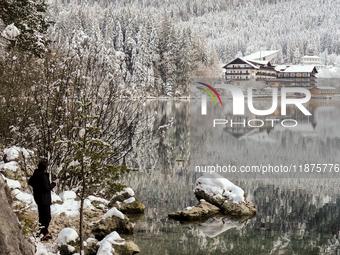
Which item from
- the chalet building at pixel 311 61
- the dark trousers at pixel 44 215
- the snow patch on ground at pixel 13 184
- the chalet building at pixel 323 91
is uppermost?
the chalet building at pixel 311 61

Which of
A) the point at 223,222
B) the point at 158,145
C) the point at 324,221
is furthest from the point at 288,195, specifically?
the point at 158,145

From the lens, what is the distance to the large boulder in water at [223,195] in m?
12.5

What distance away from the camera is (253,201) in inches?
549

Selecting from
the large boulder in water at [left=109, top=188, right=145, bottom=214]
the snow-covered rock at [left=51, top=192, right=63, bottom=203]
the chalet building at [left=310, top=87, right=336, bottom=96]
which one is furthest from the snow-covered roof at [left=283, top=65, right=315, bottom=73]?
the snow-covered rock at [left=51, top=192, right=63, bottom=203]

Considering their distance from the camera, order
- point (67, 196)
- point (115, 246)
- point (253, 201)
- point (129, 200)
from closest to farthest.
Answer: point (115, 246), point (67, 196), point (129, 200), point (253, 201)

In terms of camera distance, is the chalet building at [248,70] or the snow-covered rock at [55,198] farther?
the chalet building at [248,70]

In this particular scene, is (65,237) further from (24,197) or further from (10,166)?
(10,166)

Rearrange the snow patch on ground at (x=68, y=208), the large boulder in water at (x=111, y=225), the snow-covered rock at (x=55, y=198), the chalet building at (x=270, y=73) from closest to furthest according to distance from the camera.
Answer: the snow patch on ground at (x=68, y=208) → the large boulder in water at (x=111, y=225) → the snow-covered rock at (x=55, y=198) → the chalet building at (x=270, y=73)

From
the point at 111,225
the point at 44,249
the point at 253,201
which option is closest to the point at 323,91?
the point at 253,201

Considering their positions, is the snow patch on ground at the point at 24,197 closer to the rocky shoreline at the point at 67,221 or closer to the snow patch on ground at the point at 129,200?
the rocky shoreline at the point at 67,221

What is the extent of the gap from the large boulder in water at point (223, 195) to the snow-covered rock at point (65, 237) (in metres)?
5.58

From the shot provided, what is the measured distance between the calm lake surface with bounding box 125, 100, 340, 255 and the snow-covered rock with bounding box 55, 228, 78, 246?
1.77 m

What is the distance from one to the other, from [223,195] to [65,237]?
6275mm

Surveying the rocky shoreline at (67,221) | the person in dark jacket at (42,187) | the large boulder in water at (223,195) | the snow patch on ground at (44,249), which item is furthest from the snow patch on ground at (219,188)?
the person in dark jacket at (42,187)
